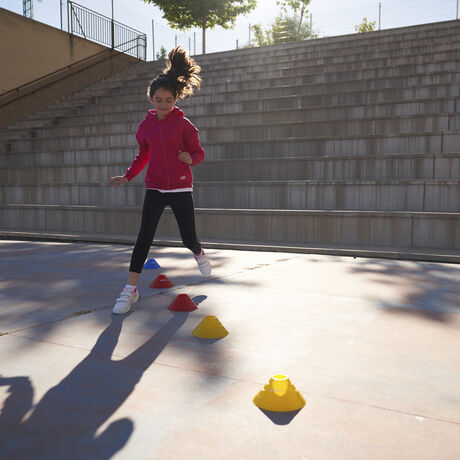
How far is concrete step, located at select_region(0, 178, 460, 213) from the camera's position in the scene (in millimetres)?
6766

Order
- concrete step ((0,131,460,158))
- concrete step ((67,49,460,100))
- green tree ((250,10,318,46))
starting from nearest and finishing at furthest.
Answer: concrete step ((0,131,460,158))
concrete step ((67,49,460,100))
green tree ((250,10,318,46))

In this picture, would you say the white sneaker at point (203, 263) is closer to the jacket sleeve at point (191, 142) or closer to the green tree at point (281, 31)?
the jacket sleeve at point (191, 142)

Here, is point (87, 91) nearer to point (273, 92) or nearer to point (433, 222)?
point (273, 92)

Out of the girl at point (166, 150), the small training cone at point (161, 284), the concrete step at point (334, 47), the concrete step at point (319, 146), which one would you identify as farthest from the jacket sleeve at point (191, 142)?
the concrete step at point (334, 47)

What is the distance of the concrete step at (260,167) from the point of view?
23.8ft

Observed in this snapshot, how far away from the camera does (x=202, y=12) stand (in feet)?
94.4

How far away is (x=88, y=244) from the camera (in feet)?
24.0

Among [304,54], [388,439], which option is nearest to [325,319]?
[388,439]

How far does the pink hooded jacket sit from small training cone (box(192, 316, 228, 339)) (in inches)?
49.3

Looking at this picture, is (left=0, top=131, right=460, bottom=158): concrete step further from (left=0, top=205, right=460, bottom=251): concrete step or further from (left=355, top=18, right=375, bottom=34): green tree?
(left=355, top=18, right=375, bottom=34): green tree

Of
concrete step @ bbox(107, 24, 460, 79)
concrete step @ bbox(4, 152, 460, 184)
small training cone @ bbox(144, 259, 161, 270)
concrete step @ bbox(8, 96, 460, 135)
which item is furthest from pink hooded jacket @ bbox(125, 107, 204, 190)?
concrete step @ bbox(107, 24, 460, 79)

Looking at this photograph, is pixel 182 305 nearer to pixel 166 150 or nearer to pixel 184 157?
pixel 184 157

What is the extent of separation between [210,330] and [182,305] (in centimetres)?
66

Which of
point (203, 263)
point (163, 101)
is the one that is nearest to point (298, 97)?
point (203, 263)
